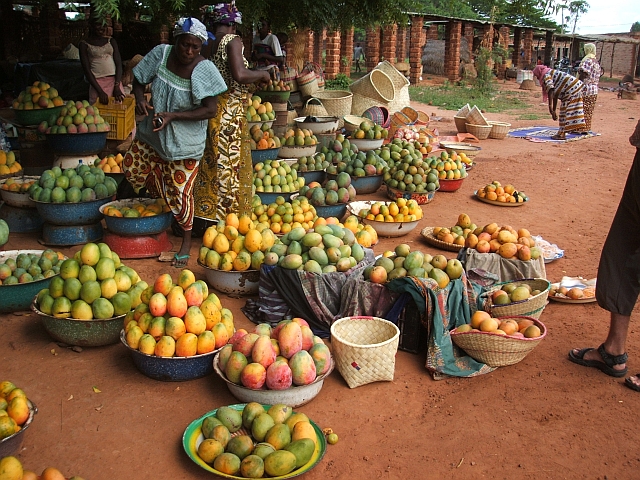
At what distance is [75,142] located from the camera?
6340 millimetres

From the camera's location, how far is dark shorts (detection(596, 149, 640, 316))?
3.61 m

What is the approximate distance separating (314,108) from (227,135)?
5.07 metres

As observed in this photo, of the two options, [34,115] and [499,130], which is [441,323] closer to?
[34,115]

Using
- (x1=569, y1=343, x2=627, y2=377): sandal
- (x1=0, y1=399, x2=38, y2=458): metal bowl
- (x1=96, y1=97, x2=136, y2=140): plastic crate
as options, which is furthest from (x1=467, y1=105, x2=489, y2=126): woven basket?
(x1=0, y1=399, x2=38, y2=458): metal bowl

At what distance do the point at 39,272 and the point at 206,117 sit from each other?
5.65 feet

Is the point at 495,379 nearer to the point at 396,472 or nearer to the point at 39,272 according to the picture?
the point at 396,472

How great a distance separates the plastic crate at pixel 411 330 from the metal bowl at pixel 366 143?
5293mm

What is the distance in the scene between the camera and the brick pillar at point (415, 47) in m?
Answer: 22.2

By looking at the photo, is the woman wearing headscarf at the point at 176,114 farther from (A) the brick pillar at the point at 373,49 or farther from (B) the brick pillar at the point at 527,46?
(B) the brick pillar at the point at 527,46

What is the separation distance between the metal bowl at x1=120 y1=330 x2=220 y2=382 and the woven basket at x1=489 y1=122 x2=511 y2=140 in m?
11.0

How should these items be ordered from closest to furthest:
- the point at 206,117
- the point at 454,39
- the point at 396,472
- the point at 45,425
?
the point at 396,472 → the point at 45,425 → the point at 206,117 → the point at 454,39

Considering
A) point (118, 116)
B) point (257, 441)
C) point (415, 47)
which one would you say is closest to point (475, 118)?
point (118, 116)

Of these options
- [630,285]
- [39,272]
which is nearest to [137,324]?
[39,272]

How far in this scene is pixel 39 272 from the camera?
4.22 metres
